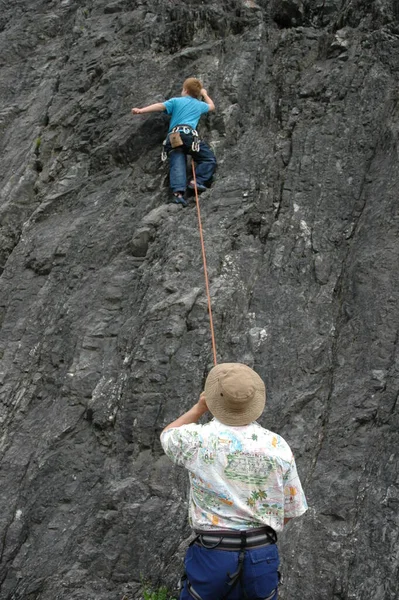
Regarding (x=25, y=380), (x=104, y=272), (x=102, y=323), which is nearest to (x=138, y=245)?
(x=104, y=272)

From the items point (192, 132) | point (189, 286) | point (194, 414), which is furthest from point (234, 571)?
point (192, 132)

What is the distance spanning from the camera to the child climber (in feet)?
27.1

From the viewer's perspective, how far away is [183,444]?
3.82 metres

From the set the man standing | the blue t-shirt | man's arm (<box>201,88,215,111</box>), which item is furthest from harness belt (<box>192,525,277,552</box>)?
man's arm (<box>201,88,215,111</box>)

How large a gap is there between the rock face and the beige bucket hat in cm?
239

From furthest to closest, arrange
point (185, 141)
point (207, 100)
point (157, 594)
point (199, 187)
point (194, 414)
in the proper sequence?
1. point (207, 100)
2. point (185, 141)
3. point (199, 187)
4. point (157, 594)
5. point (194, 414)

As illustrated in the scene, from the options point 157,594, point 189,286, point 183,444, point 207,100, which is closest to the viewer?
point 183,444

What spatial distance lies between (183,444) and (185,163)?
17.4 ft

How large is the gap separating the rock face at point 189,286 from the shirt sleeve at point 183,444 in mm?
2244

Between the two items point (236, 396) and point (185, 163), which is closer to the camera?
point (236, 396)

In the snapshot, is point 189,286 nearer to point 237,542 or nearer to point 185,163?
point 185,163

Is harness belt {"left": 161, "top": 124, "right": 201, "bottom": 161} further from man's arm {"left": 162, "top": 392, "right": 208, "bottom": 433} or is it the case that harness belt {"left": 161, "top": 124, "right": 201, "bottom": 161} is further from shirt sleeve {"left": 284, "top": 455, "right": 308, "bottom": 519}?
shirt sleeve {"left": 284, "top": 455, "right": 308, "bottom": 519}

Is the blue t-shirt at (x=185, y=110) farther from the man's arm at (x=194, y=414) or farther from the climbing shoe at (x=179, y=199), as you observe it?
the man's arm at (x=194, y=414)

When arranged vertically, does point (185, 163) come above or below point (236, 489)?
below
